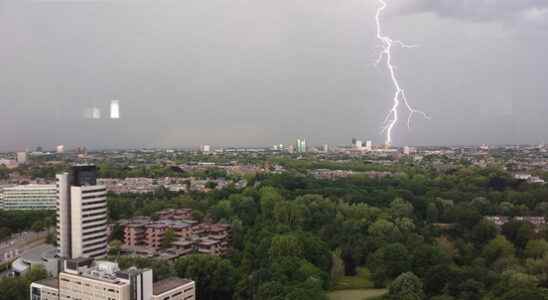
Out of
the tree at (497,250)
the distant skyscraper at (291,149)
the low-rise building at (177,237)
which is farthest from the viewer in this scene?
the distant skyscraper at (291,149)

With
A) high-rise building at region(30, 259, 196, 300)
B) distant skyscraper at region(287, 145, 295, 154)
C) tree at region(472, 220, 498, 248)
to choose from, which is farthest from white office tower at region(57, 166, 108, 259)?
distant skyscraper at region(287, 145, 295, 154)

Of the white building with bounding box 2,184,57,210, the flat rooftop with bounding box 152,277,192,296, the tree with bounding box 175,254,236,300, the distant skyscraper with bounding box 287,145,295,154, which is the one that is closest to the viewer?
the flat rooftop with bounding box 152,277,192,296

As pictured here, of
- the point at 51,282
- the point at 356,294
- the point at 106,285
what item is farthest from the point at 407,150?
the point at 106,285

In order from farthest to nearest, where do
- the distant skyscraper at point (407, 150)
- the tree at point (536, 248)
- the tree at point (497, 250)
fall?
the distant skyscraper at point (407, 150), the tree at point (497, 250), the tree at point (536, 248)

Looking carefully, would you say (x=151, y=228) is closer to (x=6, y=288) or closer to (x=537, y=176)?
(x=6, y=288)

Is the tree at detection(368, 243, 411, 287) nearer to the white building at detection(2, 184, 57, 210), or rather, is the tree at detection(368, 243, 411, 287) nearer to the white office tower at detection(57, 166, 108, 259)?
the white office tower at detection(57, 166, 108, 259)

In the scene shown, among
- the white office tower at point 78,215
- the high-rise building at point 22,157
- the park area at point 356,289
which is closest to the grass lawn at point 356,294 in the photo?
the park area at point 356,289

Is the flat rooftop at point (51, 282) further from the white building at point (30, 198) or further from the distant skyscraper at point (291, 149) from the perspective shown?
the distant skyscraper at point (291, 149)
